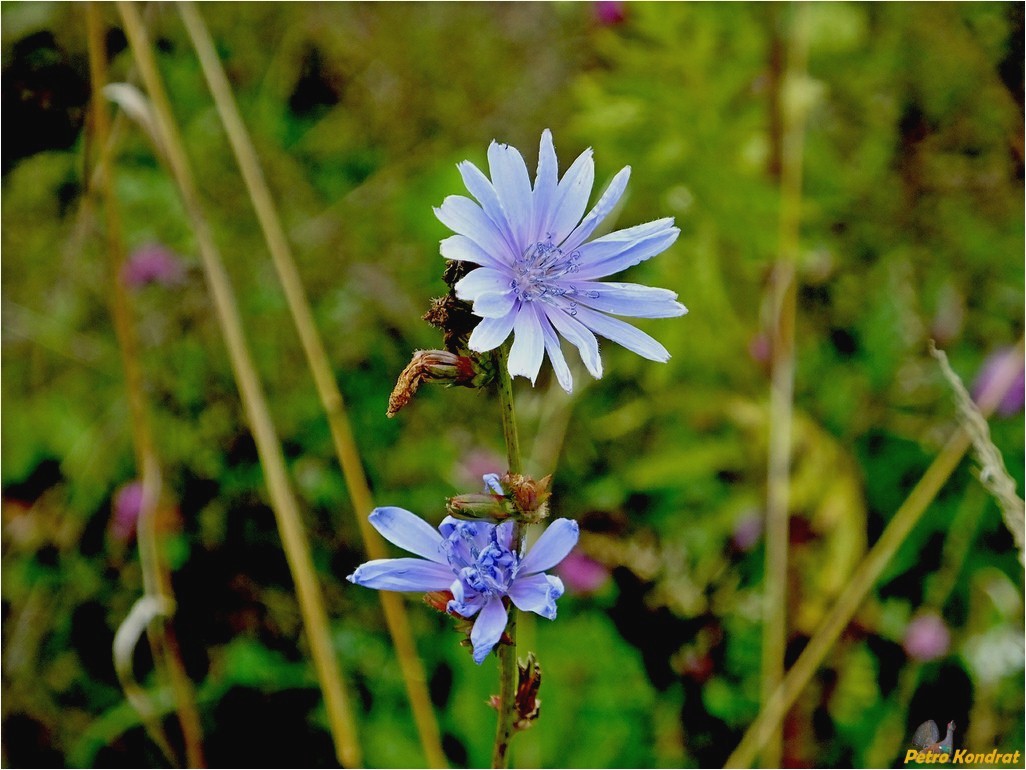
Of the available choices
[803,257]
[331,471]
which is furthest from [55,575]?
[803,257]

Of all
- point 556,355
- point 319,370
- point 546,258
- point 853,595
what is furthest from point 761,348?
point 556,355

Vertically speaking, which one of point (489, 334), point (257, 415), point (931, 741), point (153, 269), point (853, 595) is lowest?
point (931, 741)

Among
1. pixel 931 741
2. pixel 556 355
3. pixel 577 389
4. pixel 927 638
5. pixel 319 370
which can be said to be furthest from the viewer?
pixel 577 389

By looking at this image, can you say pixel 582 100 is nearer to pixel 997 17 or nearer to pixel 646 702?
pixel 997 17

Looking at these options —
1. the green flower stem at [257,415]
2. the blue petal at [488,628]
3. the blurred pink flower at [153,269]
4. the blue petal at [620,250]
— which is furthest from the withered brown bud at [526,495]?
the blurred pink flower at [153,269]

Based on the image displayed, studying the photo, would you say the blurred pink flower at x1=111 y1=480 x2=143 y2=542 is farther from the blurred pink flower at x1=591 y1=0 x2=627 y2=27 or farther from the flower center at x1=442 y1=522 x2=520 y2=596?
the blurred pink flower at x1=591 y1=0 x2=627 y2=27

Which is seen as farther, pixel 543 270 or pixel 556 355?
pixel 543 270

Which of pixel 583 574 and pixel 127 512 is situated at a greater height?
pixel 127 512

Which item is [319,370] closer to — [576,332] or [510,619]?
[576,332]

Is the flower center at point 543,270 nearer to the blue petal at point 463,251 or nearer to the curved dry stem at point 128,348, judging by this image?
the blue petal at point 463,251
